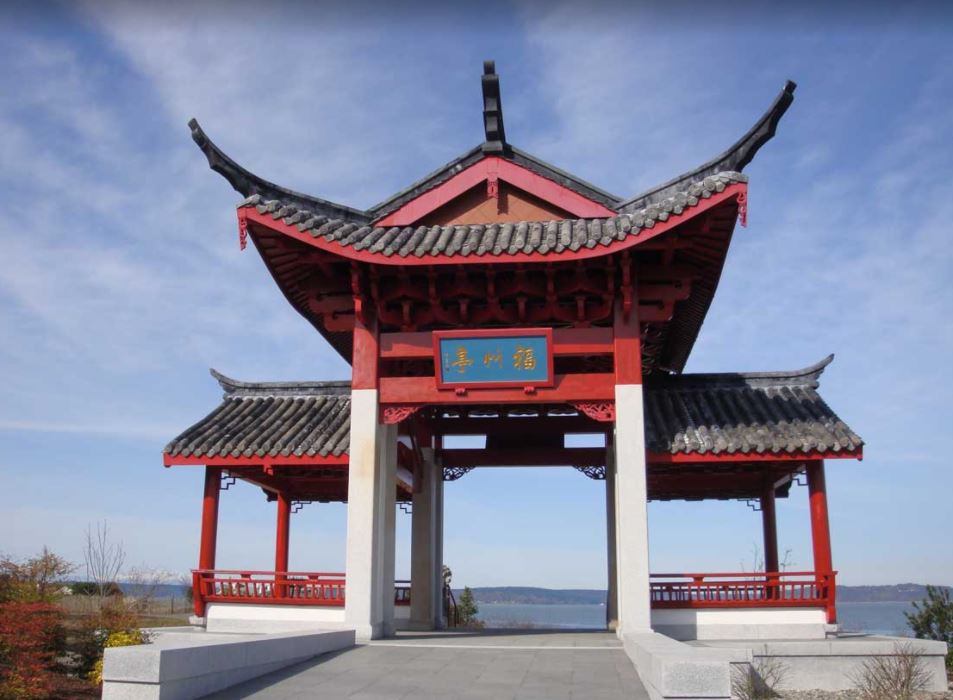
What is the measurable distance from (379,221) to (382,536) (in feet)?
13.7

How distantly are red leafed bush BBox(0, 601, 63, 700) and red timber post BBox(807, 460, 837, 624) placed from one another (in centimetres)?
934

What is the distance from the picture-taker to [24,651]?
9.89m

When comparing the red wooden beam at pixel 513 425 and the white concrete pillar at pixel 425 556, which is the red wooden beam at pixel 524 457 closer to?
the red wooden beam at pixel 513 425

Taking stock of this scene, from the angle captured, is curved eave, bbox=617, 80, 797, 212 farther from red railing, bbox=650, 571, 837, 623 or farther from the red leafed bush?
the red leafed bush

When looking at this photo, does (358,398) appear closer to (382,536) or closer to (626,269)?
(382,536)

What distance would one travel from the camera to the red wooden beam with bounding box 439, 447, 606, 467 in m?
14.3

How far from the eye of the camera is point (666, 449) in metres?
11.6

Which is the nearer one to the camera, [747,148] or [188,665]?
[188,665]

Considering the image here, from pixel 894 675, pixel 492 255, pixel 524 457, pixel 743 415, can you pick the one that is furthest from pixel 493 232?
pixel 894 675

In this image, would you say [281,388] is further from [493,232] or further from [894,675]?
[894,675]

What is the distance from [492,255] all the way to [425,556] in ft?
19.5

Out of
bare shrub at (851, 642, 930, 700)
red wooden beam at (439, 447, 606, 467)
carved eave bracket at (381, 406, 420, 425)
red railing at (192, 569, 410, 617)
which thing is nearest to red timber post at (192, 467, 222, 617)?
red railing at (192, 569, 410, 617)

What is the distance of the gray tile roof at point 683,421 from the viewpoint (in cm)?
1155

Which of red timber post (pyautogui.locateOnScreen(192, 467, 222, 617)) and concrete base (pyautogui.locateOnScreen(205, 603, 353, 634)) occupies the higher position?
red timber post (pyautogui.locateOnScreen(192, 467, 222, 617))
